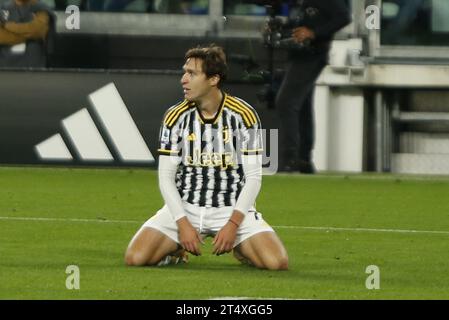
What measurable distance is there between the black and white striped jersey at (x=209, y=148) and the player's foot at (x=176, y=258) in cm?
36

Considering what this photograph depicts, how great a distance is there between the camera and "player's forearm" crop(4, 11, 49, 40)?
67.4 feet

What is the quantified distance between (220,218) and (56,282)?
1362mm

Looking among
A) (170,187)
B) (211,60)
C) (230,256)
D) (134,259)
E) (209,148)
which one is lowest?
(230,256)

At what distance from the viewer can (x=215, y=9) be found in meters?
20.9

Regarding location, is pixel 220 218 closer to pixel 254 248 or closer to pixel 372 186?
pixel 254 248

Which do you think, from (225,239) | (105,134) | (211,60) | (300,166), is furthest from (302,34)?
(225,239)

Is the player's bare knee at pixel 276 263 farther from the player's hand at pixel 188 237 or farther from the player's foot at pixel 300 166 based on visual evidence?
the player's foot at pixel 300 166

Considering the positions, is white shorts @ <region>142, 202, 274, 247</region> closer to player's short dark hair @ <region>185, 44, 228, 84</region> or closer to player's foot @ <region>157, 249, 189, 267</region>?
player's foot @ <region>157, 249, 189, 267</region>

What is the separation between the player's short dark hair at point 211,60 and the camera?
11.5 meters

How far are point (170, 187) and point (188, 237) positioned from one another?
378 mm

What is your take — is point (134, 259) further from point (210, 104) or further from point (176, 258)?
point (210, 104)

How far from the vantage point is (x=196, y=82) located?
37.6ft
